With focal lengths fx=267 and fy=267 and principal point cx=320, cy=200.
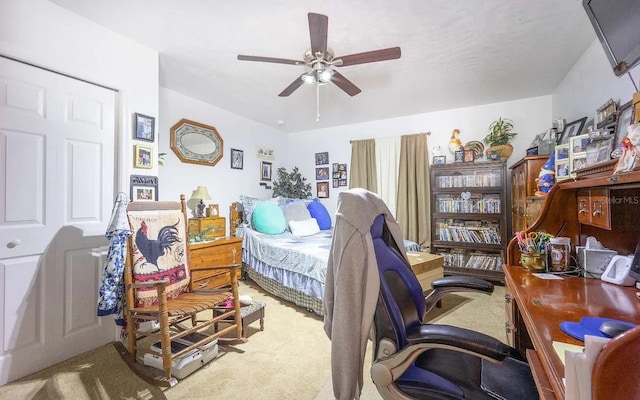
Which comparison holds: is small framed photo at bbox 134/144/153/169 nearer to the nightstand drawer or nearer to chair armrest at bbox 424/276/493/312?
the nightstand drawer

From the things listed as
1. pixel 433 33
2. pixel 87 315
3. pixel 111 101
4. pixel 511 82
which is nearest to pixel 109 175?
pixel 111 101

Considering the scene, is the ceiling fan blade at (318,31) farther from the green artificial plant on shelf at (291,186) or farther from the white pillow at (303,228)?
the green artificial plant on shelf at (291,186)

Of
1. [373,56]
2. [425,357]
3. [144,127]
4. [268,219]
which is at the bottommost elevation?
[425,357]

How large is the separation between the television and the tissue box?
882mm

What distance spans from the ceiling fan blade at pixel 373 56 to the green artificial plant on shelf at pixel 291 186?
2.96 metres

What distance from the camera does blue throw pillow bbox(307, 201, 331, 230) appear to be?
426cm

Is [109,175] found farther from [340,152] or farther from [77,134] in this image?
[340,152]

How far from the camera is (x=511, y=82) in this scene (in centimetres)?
297

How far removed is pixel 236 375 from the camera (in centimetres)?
173

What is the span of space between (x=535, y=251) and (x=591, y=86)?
1872 millimetres

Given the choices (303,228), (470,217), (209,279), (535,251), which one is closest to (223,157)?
(303,228)

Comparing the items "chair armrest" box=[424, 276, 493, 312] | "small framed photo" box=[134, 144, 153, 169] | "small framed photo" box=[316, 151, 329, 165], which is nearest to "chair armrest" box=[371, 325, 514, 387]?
"chair armrest" box=[424, 276, 493, 312]

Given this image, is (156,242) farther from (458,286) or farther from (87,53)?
(458,286)

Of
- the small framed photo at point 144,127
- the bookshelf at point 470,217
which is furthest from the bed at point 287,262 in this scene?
the small framed photo at point 144,127
